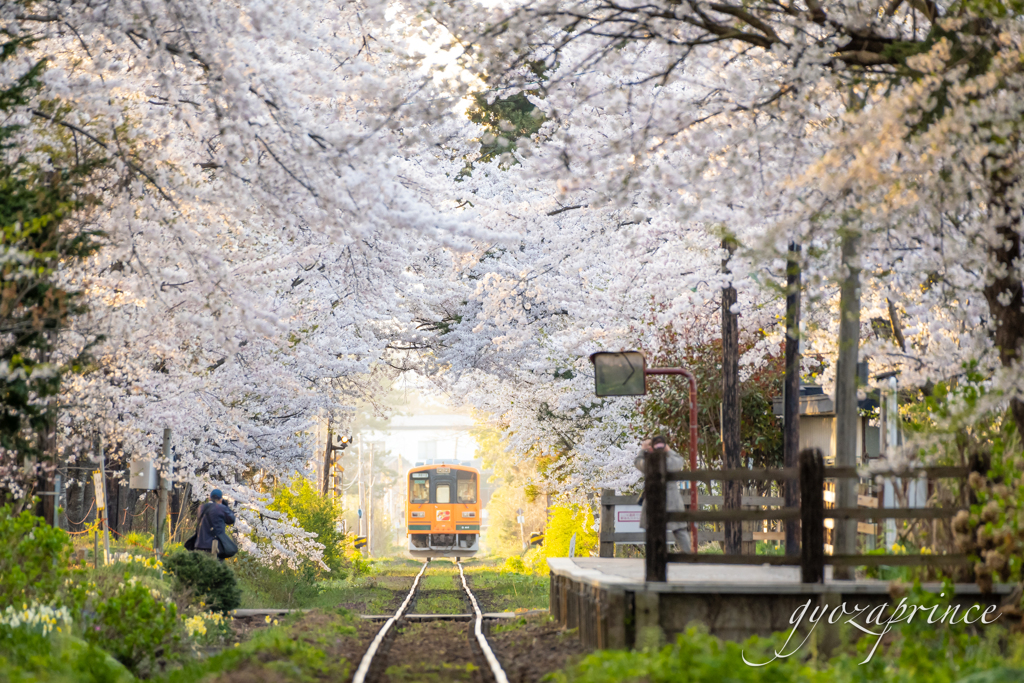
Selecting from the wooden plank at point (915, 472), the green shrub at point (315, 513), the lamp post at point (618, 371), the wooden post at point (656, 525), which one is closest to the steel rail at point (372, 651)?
the wooden post at point (656, 525)

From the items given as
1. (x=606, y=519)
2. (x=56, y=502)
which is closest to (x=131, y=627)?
(x=56, y=502)

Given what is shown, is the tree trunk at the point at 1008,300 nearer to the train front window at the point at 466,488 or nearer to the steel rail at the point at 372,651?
the steel rail at the point at 372,651

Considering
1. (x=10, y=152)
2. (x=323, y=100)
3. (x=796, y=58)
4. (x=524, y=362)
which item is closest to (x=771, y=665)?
(x=796, y=58)

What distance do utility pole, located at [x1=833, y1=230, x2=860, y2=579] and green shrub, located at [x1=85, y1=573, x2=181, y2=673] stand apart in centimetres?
576

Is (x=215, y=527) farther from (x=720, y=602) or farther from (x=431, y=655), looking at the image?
(x=720, y=602)

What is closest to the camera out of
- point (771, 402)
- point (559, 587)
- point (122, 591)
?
point (122, 591)

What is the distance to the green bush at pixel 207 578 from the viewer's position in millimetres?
13234

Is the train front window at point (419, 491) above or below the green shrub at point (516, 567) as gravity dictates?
above

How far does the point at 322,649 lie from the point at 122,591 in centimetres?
196

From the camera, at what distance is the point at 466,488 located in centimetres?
4331

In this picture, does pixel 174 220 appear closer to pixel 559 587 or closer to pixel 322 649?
pixel 322 649

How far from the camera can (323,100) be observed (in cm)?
1106

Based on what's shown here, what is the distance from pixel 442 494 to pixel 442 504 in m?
0.38

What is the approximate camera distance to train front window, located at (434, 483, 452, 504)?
141ft
